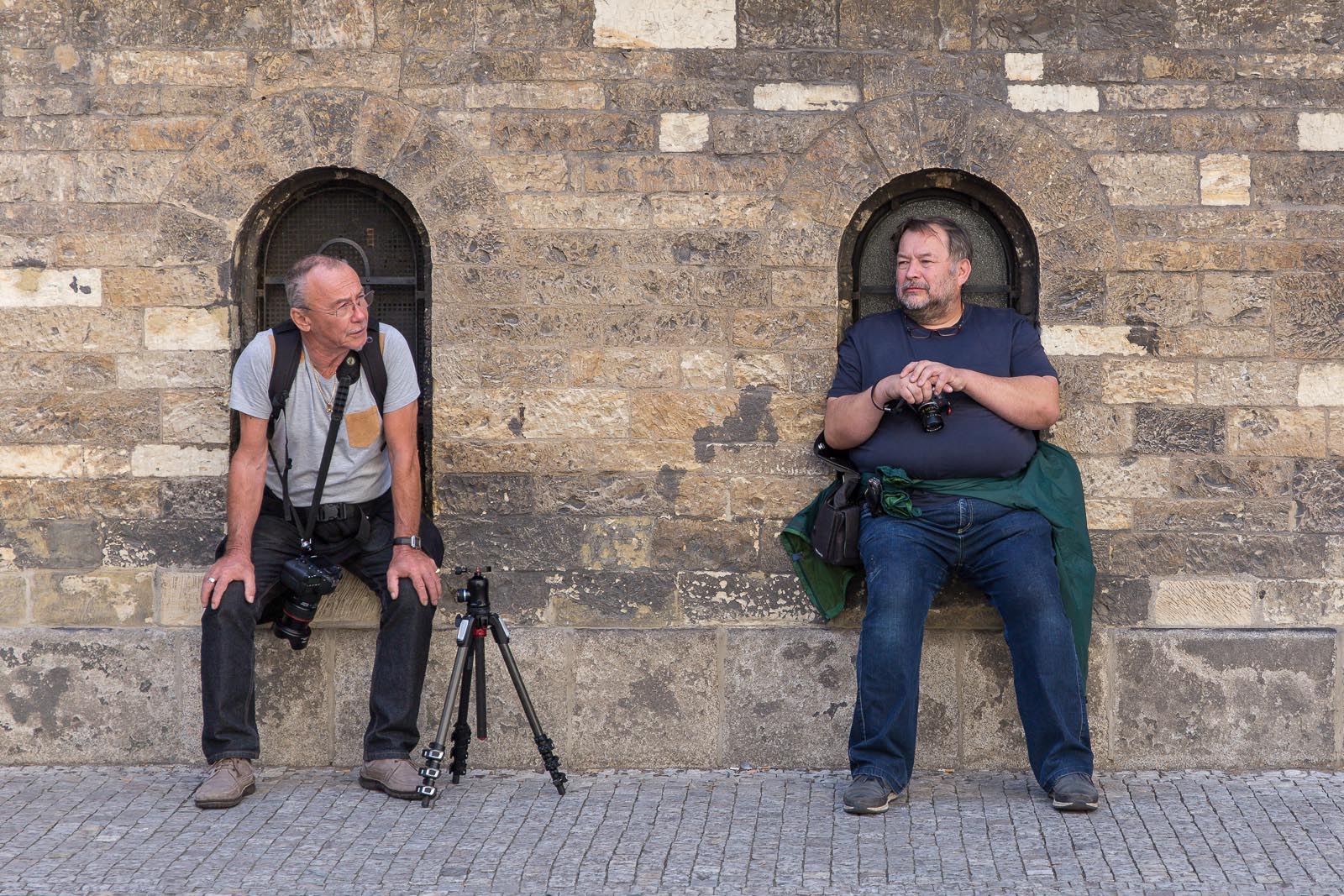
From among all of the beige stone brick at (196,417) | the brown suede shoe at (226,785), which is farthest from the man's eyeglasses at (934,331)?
the brown suede shoe at (226,785)

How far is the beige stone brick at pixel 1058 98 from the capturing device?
17.5 ft

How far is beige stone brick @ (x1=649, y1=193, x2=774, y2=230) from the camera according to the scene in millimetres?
5375

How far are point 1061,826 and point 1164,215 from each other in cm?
227

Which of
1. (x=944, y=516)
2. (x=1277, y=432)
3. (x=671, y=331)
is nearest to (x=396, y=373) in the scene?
(x=671, y=331)

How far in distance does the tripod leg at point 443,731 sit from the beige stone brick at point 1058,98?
277cm

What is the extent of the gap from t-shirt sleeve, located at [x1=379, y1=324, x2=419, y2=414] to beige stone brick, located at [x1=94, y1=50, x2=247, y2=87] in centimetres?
121

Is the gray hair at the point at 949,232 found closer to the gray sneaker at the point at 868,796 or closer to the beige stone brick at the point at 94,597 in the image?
the gray sneaker at the point at 868,796

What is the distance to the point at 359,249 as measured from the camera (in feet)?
18.3

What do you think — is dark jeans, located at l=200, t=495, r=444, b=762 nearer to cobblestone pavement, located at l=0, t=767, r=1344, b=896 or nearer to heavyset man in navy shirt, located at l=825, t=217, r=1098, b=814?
cobblestone pavement, located at l=0, t=767, r=1344, b=896

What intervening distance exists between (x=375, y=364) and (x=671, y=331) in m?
1.11

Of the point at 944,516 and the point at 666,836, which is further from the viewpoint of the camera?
the point at 944,516

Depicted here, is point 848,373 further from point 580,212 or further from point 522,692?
point 522,692

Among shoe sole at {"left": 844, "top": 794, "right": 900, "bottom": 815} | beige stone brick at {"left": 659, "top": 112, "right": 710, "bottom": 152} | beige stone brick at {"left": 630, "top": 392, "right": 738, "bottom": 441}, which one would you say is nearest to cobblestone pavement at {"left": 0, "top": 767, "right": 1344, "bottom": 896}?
shoe sole at {"left": 844, "top": 794, "right": 900, "bottom": 815}

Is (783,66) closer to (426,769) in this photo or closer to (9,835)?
(426,769)
